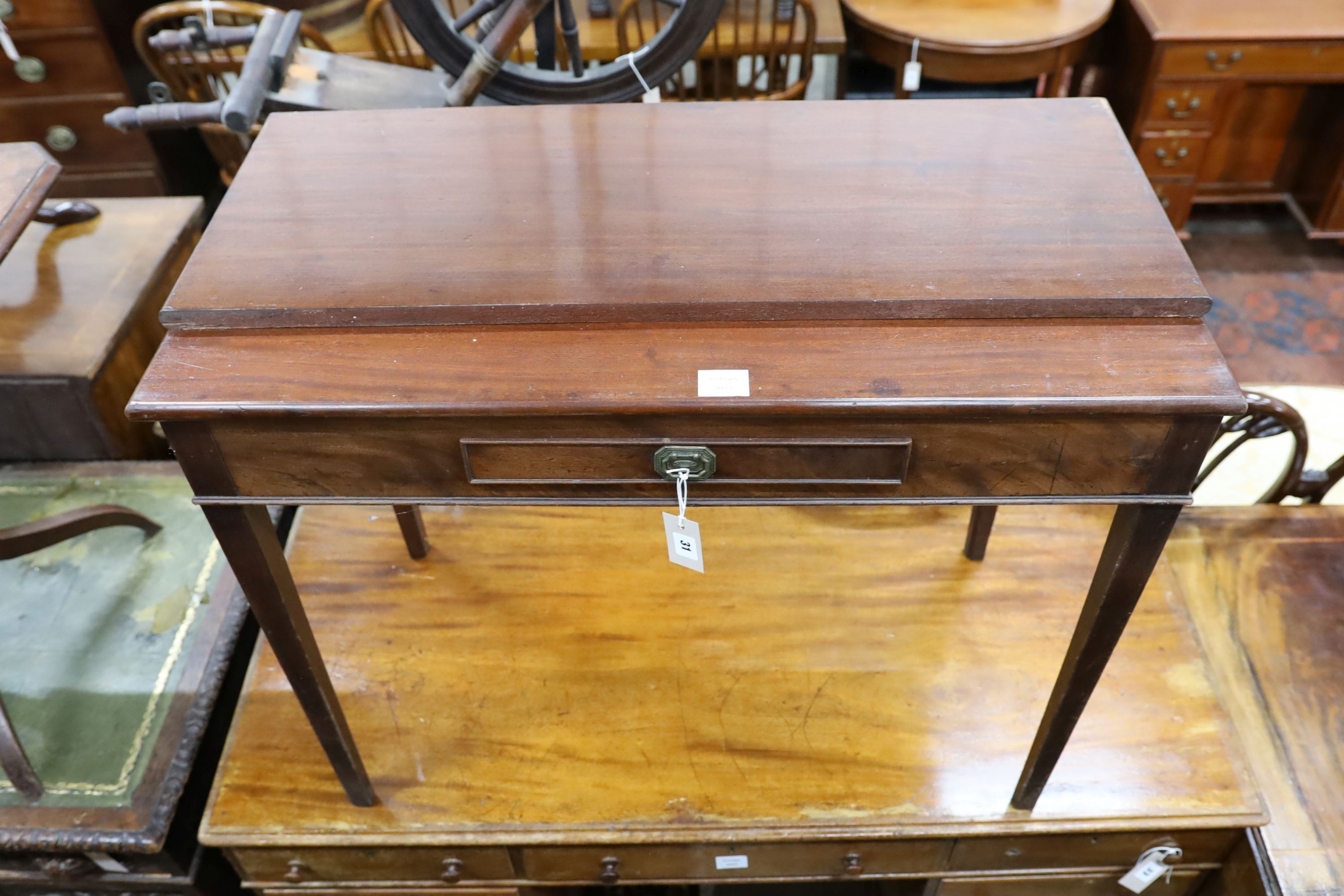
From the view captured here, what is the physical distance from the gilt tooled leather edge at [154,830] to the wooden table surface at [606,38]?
1.83 m

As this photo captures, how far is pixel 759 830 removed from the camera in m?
1.38

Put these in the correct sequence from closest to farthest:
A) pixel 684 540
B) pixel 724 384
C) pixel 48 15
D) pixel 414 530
Answer: pixel 724 384 → pixel 684 540 → pixel 414 530 → pixel 48 15

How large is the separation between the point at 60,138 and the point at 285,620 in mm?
2246

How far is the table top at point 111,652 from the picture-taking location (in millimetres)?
1456

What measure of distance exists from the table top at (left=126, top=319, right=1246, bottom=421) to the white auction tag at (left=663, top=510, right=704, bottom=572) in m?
0.14

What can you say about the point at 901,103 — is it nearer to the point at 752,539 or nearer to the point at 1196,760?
the point at 752,539

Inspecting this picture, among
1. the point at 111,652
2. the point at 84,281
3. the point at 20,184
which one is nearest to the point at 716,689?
the point at 111,652

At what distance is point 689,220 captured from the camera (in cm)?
111

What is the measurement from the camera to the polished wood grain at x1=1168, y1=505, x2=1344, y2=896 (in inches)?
54.7

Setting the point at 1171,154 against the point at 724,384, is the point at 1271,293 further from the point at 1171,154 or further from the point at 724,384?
the point at 724,384

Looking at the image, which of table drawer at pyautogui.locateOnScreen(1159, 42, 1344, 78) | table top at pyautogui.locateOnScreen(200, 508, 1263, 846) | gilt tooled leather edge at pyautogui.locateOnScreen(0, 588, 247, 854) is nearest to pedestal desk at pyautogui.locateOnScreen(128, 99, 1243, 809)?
table top at pyautogui.locateOnScreen(200, 508, 1263, 846)

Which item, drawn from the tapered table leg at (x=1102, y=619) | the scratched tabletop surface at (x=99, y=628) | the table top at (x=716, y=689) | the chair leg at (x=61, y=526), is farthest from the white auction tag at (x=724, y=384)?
the chair leg at (x=61, y=526)

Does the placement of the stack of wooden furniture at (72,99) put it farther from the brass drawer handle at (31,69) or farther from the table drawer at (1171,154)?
the table drawer at (1171,154)

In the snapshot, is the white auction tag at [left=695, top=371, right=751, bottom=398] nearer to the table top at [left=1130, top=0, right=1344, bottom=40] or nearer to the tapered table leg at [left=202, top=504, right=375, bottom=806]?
Answer: the tapered table leg at [left=202, top=504, right=375, bottom=806]
